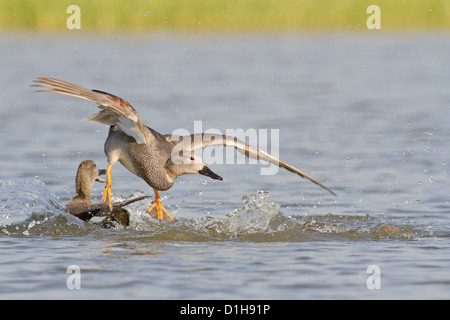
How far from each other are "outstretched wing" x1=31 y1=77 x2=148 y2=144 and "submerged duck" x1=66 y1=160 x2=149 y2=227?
76 centimetres

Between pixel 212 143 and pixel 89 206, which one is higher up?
pixel 212 143

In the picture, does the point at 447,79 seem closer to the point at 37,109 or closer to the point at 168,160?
the point at 37,109

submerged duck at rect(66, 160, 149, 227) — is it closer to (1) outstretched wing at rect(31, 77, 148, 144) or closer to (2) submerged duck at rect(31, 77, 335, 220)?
(2) submerged duck at rect(31, 77, 335, 220)

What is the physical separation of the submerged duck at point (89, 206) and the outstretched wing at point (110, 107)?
2.50 feet

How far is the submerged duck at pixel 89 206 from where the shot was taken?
869 centimetres

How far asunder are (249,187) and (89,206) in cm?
288

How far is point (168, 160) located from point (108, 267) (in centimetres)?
163

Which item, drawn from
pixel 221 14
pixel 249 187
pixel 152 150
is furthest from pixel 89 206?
pixel 221 14

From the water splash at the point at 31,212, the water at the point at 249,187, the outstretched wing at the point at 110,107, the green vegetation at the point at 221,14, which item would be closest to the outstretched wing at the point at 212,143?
the outstretched wing at the point at 110,107

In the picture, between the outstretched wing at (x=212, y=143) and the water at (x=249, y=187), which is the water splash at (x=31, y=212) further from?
the outstretched wing at (x=212, y=143)

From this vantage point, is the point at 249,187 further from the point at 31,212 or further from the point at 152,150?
the point at 31,212

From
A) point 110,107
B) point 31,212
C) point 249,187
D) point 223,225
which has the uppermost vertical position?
point 110,107

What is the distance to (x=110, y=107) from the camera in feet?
25.9
